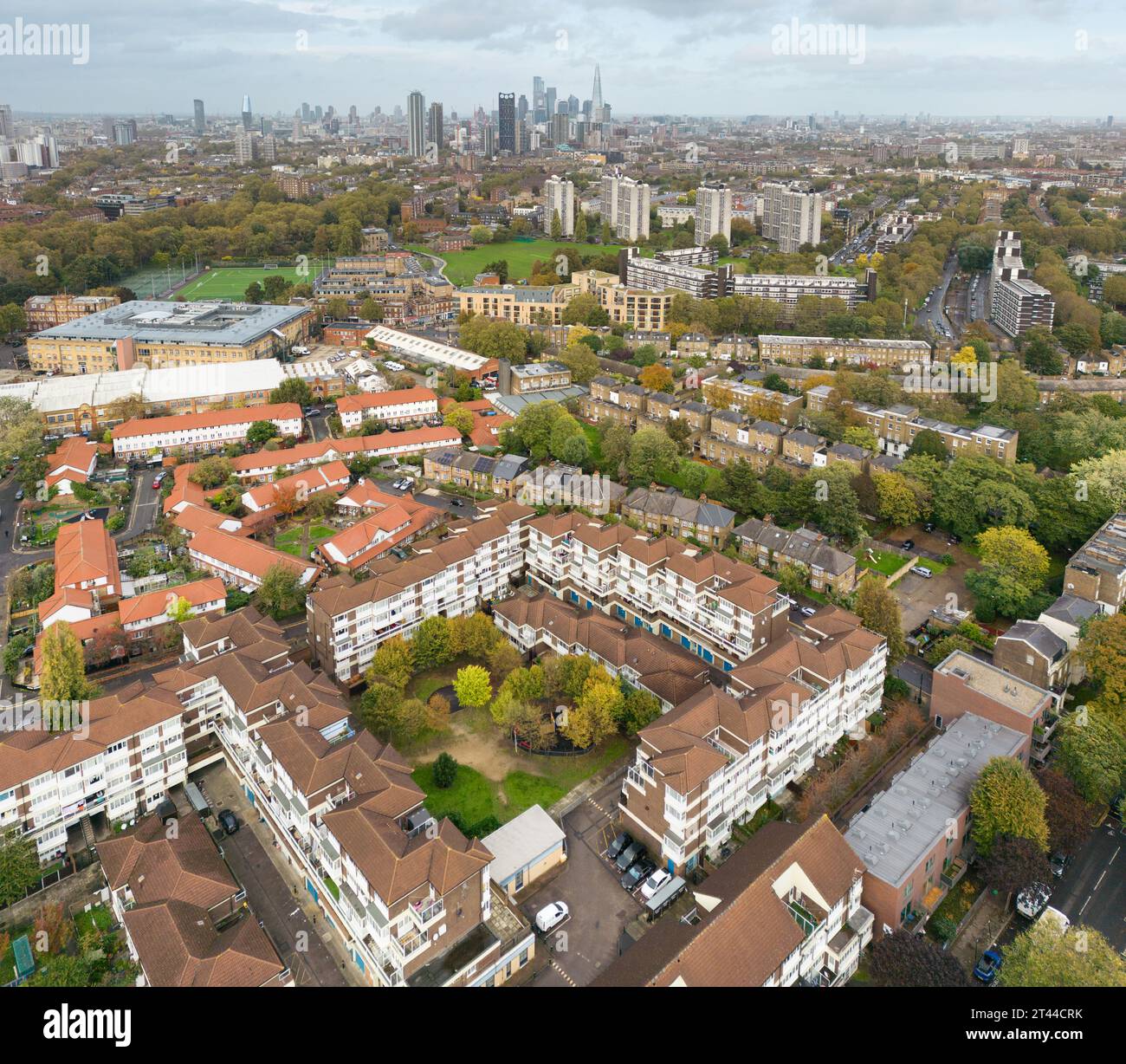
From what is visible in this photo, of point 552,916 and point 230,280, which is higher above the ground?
point 230,280

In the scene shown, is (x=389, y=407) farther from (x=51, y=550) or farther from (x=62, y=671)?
(x=62, y=671)

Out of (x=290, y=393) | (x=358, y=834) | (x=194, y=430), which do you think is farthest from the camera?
(x=290, y=393)

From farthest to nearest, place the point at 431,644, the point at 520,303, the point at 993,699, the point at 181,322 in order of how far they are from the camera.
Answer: the point at 520,303, the point at 181,322, the point at 431,644, the point at 993,699

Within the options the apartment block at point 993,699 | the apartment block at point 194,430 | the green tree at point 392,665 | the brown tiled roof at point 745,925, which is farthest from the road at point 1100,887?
the apartment block at point 194,430

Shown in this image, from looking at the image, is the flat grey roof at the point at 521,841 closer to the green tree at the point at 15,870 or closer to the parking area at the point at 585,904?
the parking area at the point at 585,904

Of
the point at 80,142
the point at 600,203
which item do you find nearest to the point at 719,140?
the point at 600,203

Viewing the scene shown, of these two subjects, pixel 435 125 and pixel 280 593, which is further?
pixel 435 125

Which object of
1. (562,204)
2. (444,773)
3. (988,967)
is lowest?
(988,967)

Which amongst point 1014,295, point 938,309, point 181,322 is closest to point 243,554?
point 181,322
